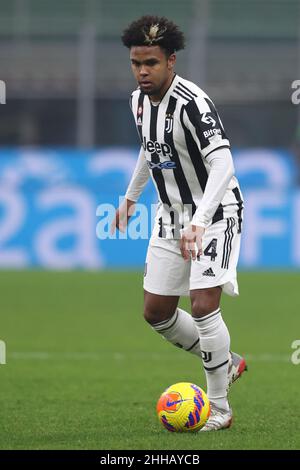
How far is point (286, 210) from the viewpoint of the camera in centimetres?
1747

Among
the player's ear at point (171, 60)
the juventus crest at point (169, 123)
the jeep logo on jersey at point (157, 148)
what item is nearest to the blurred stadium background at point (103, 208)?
the jeep logo on jersey at point (157, 148)

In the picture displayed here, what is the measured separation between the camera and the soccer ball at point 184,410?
5645 mm

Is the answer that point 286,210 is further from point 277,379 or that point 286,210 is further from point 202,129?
point 202,129

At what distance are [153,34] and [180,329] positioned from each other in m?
1.74

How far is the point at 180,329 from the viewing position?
20.7ft

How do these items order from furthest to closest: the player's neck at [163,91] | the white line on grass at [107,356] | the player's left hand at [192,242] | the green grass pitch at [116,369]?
the white line on grass at [107,356], the player's neck at [163,91], the green grass pitch at [116,369], the player's left hand at [192,242]

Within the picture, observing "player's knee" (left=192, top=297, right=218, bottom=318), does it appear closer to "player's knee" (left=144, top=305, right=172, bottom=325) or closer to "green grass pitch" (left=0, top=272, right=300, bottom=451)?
"player's knee" (left=144, top=305, right=172, bottom=325)

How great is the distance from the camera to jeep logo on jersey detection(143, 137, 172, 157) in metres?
5.98

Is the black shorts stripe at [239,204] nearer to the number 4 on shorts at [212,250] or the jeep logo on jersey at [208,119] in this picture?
the number 4 on shorts at [212,250]

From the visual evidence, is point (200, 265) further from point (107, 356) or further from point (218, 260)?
point (107, 356)

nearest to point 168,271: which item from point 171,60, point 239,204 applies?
point 239,204

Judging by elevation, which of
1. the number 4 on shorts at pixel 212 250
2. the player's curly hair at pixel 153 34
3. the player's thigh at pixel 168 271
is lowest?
the player's thigh at pixel 168 271

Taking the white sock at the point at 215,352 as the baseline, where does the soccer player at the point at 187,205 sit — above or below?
above
